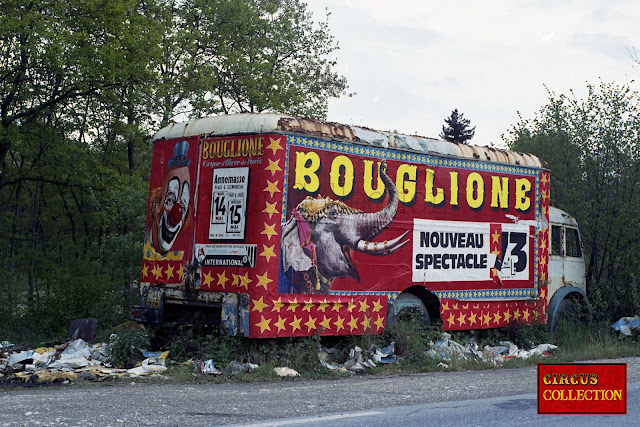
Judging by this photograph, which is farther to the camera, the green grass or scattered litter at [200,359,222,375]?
the green grass

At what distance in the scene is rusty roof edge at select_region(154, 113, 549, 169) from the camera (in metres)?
9.63

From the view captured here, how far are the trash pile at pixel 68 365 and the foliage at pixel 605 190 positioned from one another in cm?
840

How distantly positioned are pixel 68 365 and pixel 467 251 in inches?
238

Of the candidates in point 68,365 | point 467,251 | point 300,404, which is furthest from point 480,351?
point 68,365

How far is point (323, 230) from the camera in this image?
9945 mm

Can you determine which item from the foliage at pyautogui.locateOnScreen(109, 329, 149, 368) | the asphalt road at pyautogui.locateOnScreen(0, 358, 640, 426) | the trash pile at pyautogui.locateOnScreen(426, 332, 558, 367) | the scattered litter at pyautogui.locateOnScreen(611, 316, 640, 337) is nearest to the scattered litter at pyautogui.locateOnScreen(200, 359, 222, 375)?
the asphalt road at pyautogui.locateOnScreen(0, 358, 640, 426)

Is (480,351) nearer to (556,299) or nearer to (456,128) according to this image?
(556,299)

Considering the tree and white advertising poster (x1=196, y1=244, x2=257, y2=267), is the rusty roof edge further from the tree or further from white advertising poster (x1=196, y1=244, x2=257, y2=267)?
the tree

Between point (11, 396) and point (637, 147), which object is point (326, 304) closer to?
point (11, 396)

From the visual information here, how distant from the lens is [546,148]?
51.7 feet

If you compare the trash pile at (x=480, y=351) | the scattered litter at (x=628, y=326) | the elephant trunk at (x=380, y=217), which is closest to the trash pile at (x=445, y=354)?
the trash pile at (x=480, y=351)

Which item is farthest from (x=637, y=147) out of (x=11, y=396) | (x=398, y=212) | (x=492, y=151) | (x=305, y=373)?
(x=11, y=396)

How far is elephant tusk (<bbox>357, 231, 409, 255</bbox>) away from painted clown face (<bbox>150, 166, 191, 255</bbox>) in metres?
2.46

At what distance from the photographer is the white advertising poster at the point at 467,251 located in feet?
36.6
